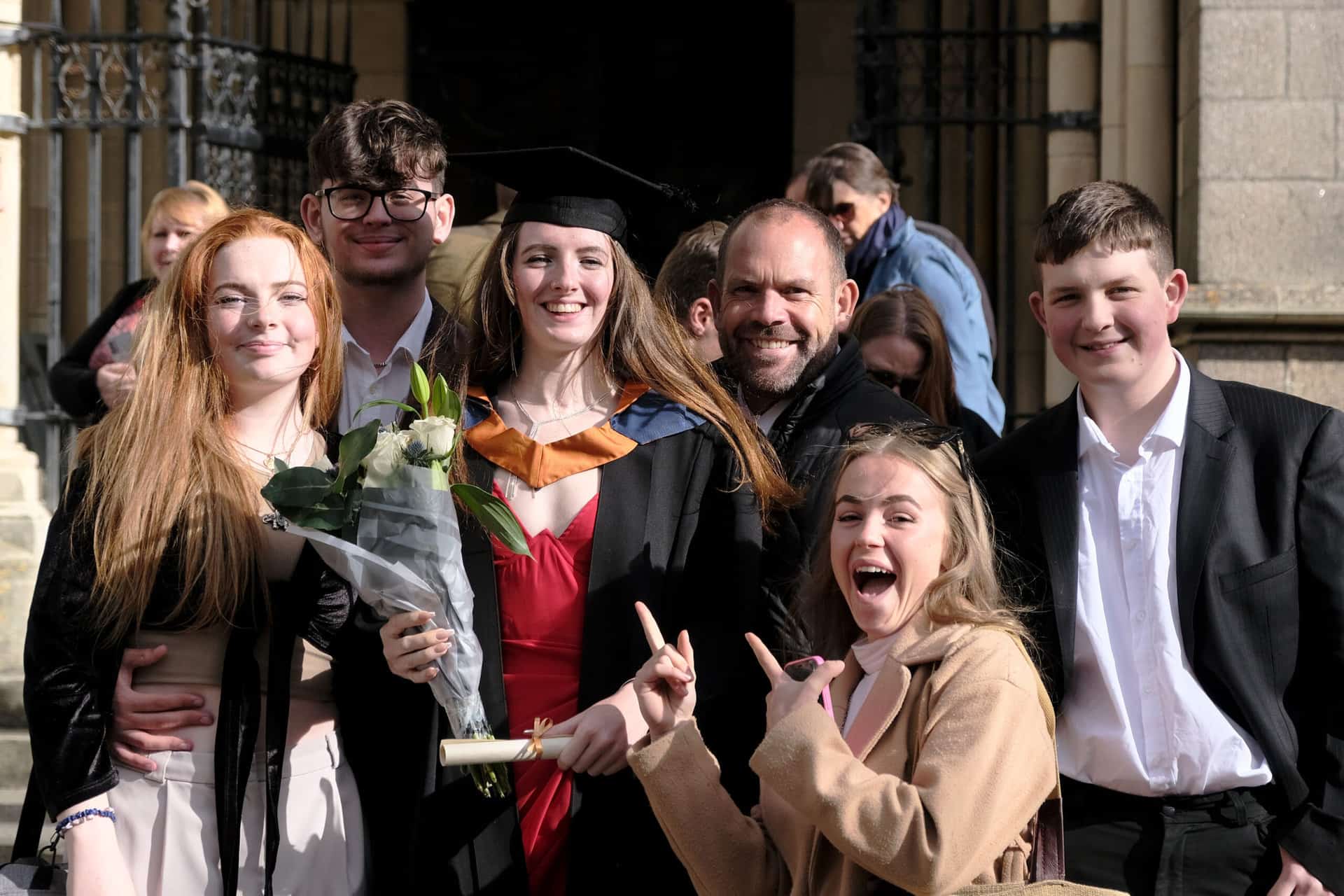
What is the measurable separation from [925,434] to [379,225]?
174 cm

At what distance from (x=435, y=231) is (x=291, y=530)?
5.19 ft

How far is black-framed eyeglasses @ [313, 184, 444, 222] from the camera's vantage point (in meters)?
4.14

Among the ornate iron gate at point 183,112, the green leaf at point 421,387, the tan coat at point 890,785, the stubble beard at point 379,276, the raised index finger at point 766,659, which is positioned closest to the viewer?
the tan coat at point 890,785

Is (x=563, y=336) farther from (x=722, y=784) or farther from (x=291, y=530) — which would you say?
(x=722, y=784)

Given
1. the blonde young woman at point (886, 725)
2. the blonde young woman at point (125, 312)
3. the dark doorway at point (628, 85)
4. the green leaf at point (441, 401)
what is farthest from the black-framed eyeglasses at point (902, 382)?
the dark doorway at point (628, 85)

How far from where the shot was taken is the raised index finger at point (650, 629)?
9.55ft

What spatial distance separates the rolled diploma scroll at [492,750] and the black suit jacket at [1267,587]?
3.19 ft

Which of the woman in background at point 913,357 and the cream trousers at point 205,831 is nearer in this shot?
the cream trousers at point 205,831

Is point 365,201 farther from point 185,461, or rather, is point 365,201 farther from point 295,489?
point 295,489

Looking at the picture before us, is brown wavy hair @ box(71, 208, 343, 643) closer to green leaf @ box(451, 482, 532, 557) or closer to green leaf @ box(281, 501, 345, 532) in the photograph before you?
green leaf @ box(281, 501, 345, 532)

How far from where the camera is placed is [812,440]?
367cm

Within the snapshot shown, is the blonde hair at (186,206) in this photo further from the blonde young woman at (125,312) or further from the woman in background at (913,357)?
the woman in background at (913,357)

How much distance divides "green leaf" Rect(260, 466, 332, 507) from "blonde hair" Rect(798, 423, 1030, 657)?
94cm

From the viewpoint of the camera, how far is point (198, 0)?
7496 mm
